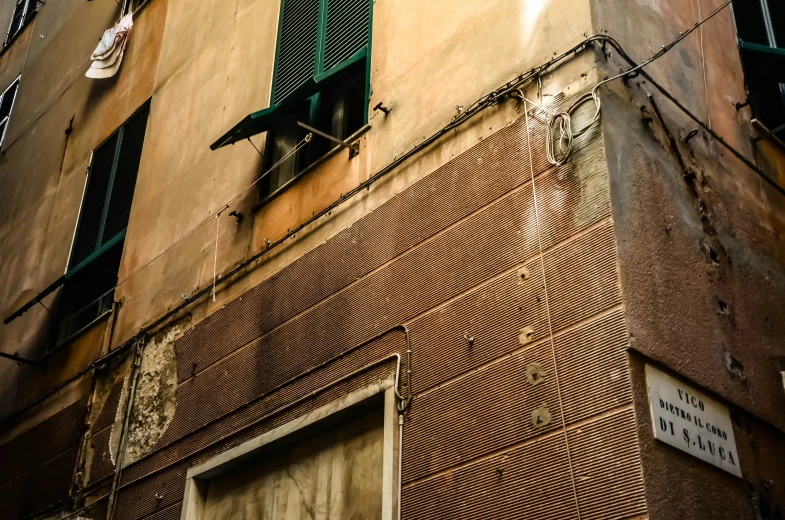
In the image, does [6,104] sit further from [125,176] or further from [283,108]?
[283,108]

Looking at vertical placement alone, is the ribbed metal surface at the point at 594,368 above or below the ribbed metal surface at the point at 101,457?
below

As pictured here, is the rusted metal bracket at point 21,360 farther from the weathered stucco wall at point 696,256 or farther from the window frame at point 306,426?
the weathered stucco wall at point 696,256

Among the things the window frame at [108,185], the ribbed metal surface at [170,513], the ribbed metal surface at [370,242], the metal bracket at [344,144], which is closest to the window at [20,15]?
the window frame at [108,185]

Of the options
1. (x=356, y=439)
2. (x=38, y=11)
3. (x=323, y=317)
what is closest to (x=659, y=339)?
(x=356, y=439)

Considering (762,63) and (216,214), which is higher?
(762,63)

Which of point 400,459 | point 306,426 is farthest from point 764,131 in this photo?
point 306,426

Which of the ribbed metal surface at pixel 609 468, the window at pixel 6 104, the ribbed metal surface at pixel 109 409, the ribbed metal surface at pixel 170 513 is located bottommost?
the ribbed metal surface at pixel 609 468

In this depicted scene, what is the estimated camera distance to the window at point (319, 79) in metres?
7.79

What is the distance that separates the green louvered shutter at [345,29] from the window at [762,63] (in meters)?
3.05

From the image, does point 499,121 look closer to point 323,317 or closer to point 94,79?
point 323,317

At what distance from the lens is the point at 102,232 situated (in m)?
10.4

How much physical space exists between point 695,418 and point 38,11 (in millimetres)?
13918

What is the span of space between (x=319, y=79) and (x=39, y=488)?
4820mm

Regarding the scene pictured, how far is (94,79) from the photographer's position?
1256 centimetres
